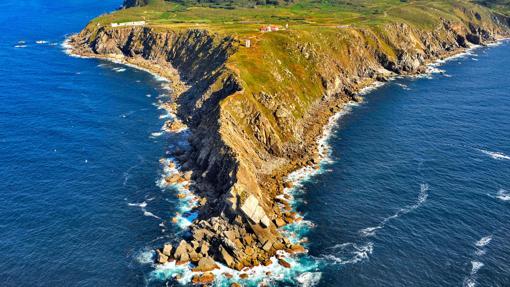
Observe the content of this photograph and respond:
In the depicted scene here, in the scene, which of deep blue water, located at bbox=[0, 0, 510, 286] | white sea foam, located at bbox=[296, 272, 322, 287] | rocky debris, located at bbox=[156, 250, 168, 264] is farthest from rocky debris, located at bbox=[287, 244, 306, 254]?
rocky debris, located at bbox=[156, 250, 168, 264]

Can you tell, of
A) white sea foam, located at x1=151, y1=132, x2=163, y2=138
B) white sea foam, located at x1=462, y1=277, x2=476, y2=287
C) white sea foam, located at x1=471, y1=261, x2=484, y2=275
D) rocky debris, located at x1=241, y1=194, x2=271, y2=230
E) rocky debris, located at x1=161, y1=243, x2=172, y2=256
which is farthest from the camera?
white sea foam, located at x1=151, y1=132, x2=163, y2=138

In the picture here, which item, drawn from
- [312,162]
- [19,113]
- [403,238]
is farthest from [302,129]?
[19,113]

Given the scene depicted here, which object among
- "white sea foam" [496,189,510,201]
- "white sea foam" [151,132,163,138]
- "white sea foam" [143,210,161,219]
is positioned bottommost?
"white sea foam" [143,210,161,219]

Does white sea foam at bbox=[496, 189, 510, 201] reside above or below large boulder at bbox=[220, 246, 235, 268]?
above

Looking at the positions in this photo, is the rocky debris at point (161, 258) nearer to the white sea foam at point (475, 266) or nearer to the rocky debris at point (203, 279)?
the rocky debris at point (203, 279)

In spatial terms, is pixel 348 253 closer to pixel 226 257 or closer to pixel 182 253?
pixel 226 257

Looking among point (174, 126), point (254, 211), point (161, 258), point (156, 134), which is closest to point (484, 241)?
point (254, 211)

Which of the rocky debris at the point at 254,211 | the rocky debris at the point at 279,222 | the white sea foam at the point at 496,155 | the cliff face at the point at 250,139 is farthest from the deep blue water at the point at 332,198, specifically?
the rocky debris at the point at 254,211

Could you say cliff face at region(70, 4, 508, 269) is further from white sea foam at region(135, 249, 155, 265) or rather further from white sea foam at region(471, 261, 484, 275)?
white sea foam at region(471, 261, 484, 275)
